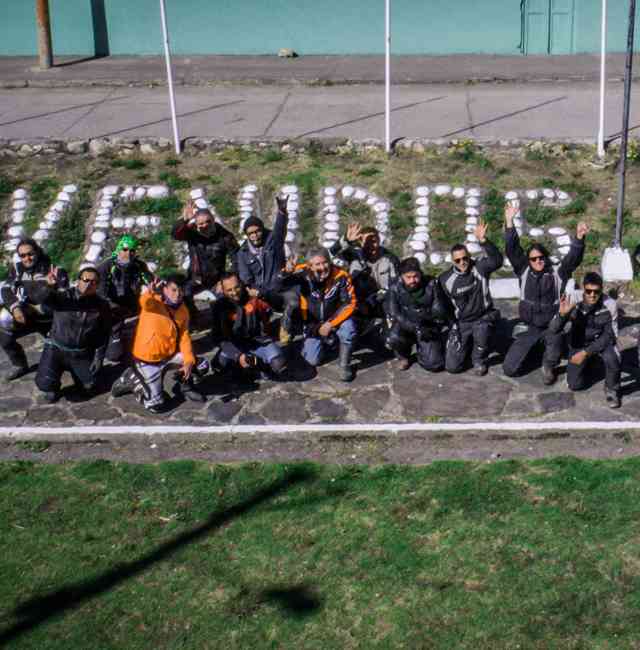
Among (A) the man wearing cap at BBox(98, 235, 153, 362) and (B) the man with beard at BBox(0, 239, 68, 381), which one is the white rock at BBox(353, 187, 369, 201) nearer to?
(A) the man wearing cap at BBox(98, 235, 153, 362)

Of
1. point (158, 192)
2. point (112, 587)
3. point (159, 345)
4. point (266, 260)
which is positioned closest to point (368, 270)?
point (266, 260)

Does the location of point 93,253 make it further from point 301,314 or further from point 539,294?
point 539,294

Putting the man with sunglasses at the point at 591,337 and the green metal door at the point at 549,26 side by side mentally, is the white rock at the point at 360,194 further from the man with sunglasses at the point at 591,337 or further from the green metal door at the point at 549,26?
the green metal door at the point at 549,26

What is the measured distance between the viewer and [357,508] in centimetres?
871

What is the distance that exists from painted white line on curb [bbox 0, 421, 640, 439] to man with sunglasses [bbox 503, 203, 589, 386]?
991mm

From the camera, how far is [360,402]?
34.7 ft

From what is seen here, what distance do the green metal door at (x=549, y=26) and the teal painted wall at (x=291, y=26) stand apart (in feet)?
0.61

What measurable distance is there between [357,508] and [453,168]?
7.59 meters

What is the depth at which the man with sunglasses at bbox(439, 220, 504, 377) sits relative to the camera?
10828mm

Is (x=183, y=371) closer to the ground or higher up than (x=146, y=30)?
closer to the ground

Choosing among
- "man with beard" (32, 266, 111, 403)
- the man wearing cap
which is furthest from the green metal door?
"man with beard" (32, 266, 111, 403)

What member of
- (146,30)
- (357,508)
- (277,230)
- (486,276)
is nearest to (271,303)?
(277,230)

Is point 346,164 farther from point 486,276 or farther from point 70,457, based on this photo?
point 70,457

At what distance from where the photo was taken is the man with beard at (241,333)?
10.9 metres
